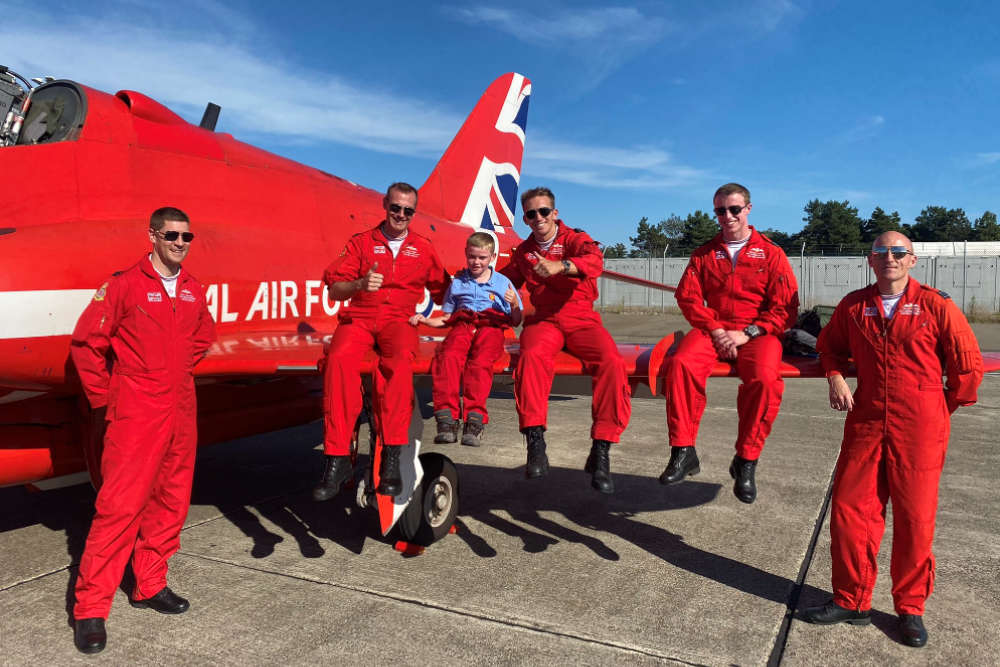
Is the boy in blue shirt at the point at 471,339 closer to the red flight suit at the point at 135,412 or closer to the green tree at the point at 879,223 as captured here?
the red flight suit at the point at 135,412

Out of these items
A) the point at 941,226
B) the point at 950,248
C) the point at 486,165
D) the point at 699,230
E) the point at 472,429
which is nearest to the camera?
the point at 472,429

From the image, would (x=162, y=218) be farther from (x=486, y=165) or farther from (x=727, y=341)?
(x=486, y=165)

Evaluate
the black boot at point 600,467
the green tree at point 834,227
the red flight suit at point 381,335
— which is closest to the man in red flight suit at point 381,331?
the red flight suit at point 381,335

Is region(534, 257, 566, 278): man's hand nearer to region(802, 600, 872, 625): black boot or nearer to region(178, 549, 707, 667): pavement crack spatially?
region(178, 549, 707, 667): pavement crack

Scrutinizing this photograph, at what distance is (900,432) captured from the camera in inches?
132

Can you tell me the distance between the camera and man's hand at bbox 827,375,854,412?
3.57 meters

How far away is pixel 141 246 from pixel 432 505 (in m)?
2.55

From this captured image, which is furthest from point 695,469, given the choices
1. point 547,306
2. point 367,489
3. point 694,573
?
point 367,489

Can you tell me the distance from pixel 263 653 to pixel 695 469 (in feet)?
8.03

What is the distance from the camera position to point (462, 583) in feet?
13.3

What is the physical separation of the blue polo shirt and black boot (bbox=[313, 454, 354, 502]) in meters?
1.27

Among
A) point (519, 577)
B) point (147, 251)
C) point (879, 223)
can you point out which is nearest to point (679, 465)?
point (519, 577)

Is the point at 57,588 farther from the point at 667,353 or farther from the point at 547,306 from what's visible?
the point at 667,353

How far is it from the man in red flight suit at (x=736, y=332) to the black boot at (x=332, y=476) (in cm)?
174
